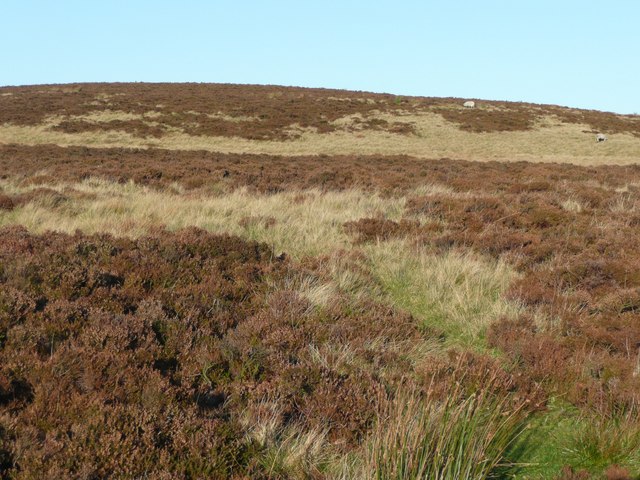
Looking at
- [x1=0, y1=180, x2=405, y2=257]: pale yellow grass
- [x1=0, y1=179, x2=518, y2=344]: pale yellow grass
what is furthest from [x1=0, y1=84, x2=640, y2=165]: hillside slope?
[x1=0, y1=179, x2=518, y2=344]: pale yellow grass

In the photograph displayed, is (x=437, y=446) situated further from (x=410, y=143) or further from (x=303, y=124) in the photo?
(x=303, y=124)

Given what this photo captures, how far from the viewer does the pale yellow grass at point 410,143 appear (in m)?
29.4

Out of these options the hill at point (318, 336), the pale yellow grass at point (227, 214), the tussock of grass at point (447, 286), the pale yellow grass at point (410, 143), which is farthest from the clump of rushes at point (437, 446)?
the pale yellow grass at point (410, 143)

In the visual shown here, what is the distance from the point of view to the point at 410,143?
109 ft

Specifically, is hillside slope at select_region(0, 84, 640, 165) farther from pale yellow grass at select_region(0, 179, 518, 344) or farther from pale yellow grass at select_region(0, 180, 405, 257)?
pale yellow grass at select_region(0, 179, 518, 344)

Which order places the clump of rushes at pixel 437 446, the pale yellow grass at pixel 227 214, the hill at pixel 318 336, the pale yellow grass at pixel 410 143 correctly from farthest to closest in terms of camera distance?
the pale yellow grass at pixel 410 143
the pale yellow grass at pixel 227 214
the hill at pixel 318 336
the clump of rushes at pixel 437 446

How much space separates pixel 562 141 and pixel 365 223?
30.5m

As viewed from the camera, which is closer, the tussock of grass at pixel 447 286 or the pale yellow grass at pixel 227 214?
the tussock of grass at pixel 447 286

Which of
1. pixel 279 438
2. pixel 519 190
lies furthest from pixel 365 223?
pixel 519 190

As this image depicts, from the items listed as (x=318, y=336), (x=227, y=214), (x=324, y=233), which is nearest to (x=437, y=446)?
(x=318, y=336)

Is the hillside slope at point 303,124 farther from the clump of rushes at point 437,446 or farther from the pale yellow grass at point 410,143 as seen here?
the clump of rushes at point 437,446

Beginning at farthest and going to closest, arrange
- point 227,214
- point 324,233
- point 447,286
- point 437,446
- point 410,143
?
point 410,143 < point 227,214 < point 324,233 < point 447,286 < point 437,446

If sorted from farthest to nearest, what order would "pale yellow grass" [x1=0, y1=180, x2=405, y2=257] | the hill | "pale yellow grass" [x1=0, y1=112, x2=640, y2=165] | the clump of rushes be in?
1. "pale yellow grass" [x1=0, y1=112, x2=640, y2=165]
2. "pale yellow grass" [x1=0, y1=180, x2=405, y2=257]
3. the hill
4. the clump of rushes

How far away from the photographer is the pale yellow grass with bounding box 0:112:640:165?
29422 millimetres
